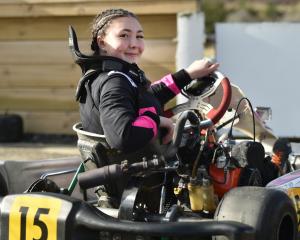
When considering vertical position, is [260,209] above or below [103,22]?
below

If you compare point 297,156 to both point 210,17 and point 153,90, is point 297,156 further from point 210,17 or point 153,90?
point 210,17

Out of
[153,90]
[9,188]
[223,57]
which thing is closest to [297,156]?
[153,90]

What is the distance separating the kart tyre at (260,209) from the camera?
3.34m

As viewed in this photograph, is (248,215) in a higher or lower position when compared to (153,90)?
lower

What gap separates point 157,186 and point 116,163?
0.24m

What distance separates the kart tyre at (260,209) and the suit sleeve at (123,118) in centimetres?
47

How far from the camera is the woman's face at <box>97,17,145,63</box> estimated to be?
388 centimetres

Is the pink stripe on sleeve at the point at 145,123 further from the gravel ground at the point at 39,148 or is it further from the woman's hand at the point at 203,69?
the gravel ground at the point at 39,148

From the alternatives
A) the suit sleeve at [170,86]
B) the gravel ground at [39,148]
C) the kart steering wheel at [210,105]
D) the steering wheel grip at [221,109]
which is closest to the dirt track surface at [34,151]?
the gravel ground at [39,148]

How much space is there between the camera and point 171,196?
3.89 meters

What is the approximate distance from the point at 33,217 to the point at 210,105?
1.23 m

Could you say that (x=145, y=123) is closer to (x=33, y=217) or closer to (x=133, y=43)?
(x=133, y=43)

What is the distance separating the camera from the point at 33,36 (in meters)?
9.65

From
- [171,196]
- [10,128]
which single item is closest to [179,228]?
[171,196]
